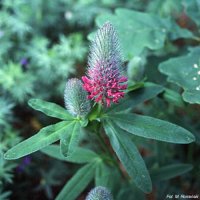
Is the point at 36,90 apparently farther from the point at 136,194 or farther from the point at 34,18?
the point at 136,194

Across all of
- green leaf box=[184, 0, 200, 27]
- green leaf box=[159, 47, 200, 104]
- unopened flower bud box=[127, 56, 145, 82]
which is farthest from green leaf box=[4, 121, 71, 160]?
green leaf box=[184, 0, 200, 27]

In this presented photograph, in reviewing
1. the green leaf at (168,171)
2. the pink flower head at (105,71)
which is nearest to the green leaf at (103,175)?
the green leaf at (168,171)

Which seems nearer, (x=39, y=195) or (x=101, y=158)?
(x=101, y=158)

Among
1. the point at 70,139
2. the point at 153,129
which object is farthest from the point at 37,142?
the point at 153,129

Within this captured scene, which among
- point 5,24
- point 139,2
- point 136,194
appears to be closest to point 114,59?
point 136,194

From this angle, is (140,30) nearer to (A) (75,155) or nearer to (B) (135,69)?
(B) (135,69)

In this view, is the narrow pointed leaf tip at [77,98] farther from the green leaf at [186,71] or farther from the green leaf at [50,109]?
the green leaf at [186,71]

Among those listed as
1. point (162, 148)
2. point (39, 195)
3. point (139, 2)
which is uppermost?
point (139, 2)
